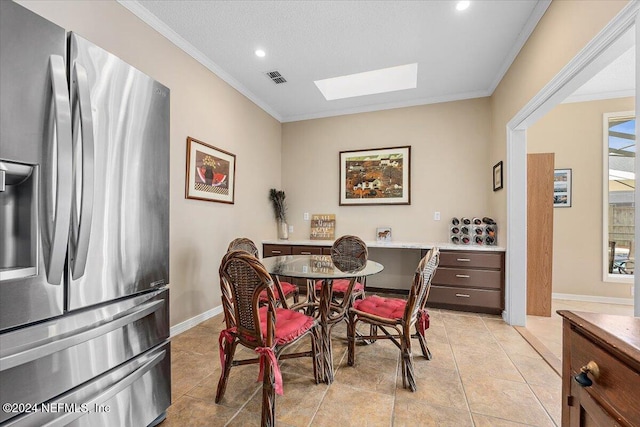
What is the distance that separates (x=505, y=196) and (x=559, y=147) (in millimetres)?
1738

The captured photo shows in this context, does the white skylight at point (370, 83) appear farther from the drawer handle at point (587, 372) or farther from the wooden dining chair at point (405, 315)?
the drawer handle at point (587, 372)

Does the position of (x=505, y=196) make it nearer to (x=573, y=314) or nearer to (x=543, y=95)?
(x=543, y=95)

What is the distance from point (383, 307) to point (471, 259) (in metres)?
1.80

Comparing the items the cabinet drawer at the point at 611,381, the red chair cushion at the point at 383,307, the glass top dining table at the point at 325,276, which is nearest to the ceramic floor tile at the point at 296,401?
the glass top dining table at the point at 325,276

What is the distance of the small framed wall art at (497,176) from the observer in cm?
335

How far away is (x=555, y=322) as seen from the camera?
3148 mm

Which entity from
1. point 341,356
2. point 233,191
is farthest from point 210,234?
point 341,356

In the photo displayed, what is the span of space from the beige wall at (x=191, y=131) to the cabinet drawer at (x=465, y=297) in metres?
2.69

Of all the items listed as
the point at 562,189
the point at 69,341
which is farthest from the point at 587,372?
the point at 562,189

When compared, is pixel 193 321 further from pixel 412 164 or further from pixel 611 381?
pixel 412 164

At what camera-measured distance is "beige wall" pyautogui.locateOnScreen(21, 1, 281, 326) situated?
213cm

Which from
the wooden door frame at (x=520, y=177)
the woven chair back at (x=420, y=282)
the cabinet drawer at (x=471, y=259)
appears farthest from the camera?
the cabinet drawer at (x=471, y=259)

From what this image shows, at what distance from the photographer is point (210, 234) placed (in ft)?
10.6

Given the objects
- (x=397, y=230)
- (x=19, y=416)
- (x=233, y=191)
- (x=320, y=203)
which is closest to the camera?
(x=19, y=416)
